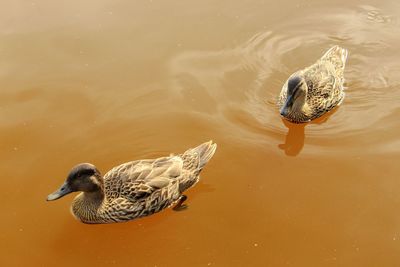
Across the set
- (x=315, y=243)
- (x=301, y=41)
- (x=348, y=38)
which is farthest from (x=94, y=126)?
(x=348, y=38)

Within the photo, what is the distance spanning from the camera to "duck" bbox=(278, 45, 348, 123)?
6898mm

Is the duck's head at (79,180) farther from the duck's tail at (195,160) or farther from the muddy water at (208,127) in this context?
the duck's tail at (195,160)

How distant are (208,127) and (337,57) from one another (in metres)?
2.46

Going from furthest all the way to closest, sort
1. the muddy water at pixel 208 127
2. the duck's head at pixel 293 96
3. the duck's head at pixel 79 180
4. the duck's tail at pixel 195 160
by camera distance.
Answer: the duck's head at pixel 293 96 < the duck's tail at pixel 195 160 < the muddy water at pixel 208 127 < the duck's head at pixel 79 180

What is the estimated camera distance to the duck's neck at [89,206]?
5449 millimetres

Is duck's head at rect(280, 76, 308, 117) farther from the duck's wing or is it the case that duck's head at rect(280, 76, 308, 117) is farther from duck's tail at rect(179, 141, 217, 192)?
the duck's wing

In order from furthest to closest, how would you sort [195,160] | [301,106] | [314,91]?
[314,91] → [301,106] → [195,160]

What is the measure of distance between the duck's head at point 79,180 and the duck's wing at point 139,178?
1.08 ft

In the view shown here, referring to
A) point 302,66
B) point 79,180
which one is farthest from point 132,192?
point 302,66

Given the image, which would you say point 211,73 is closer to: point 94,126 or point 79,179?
point 94,126

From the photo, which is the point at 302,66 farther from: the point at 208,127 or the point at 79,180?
the point at 79,180

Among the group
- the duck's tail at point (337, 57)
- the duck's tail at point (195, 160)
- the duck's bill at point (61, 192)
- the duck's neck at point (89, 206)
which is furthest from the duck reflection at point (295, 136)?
the duck's bill at point (61, 192)

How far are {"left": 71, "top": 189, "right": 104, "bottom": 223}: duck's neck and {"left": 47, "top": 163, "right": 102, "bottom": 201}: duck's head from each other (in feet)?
0.59

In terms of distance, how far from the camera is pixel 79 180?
5199 mm
